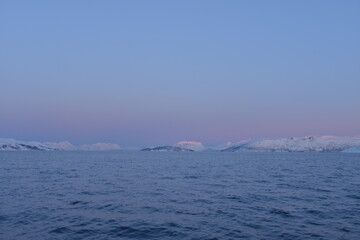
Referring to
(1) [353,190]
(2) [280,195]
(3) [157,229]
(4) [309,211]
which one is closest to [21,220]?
(3) [157,229]

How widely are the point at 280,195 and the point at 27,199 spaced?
30.2m

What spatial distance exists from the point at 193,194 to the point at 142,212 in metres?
11.1

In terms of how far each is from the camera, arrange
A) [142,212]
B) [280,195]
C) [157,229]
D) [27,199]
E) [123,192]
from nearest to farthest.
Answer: [157,229] < [142,212] < [27,199] < [280,195] < [123,192]

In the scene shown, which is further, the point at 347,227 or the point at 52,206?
the point at 52,206

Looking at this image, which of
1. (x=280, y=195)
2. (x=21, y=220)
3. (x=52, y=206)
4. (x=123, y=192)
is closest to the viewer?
(x=21, y=220)

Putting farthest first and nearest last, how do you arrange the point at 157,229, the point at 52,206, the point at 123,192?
the point at 123,192 → the point at 52,206 → the point at 157,229

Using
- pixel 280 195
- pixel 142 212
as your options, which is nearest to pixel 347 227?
pixel 280 195

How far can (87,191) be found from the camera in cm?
3919

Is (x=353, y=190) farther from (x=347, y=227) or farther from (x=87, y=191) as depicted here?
(x=87, y=191)

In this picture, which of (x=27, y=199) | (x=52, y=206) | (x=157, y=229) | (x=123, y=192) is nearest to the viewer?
(x=157, y=229)

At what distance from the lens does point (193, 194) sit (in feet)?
121

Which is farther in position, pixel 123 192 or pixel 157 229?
pixel 123 192

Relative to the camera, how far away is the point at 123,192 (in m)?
38.7

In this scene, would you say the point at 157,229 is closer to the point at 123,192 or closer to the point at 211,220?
the point at 211,220
